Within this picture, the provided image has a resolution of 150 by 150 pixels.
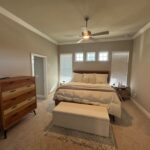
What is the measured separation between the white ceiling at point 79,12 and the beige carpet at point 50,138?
113 inches

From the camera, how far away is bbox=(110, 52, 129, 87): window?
4.80 meters

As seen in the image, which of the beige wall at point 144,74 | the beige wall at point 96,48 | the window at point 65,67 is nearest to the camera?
the beige wall at point 144,74

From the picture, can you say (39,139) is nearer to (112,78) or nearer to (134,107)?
(134,107)

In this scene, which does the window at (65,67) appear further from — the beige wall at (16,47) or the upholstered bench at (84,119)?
the upholstered bench at (84,119)

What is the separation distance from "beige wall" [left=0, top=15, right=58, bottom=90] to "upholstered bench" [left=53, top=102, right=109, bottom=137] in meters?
1.73

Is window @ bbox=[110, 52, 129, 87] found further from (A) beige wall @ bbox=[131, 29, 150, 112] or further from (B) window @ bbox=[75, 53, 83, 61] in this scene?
(B) window @ bbox=[75, 53, 83, 61]

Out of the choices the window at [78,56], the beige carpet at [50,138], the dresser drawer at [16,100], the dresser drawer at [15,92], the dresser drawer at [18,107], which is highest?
the window at [78,56]

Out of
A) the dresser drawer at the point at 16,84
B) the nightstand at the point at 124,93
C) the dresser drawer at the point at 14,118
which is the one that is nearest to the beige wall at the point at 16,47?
the dresser drawer at the point at 16,84

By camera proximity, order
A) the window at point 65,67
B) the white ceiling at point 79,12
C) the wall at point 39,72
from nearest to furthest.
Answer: the white ceiling at point 79,12 < the wall at point 39,72 < the window at point 65,67

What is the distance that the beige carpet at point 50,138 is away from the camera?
6.21 feet

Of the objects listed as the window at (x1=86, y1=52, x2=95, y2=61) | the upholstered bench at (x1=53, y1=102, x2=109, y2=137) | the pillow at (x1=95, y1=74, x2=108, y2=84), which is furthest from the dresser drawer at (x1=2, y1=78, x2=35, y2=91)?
the window at (x1=86, y1=52, x2=95, y2=61)

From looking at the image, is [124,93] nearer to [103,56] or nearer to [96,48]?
[103,56]

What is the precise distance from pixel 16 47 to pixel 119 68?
4.38 m

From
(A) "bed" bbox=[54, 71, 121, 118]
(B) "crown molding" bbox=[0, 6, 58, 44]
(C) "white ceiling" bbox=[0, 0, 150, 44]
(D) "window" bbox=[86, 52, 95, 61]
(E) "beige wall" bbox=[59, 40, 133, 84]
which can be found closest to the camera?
(C) "white ceiling" bbox=[0, 0, 150, 44]
